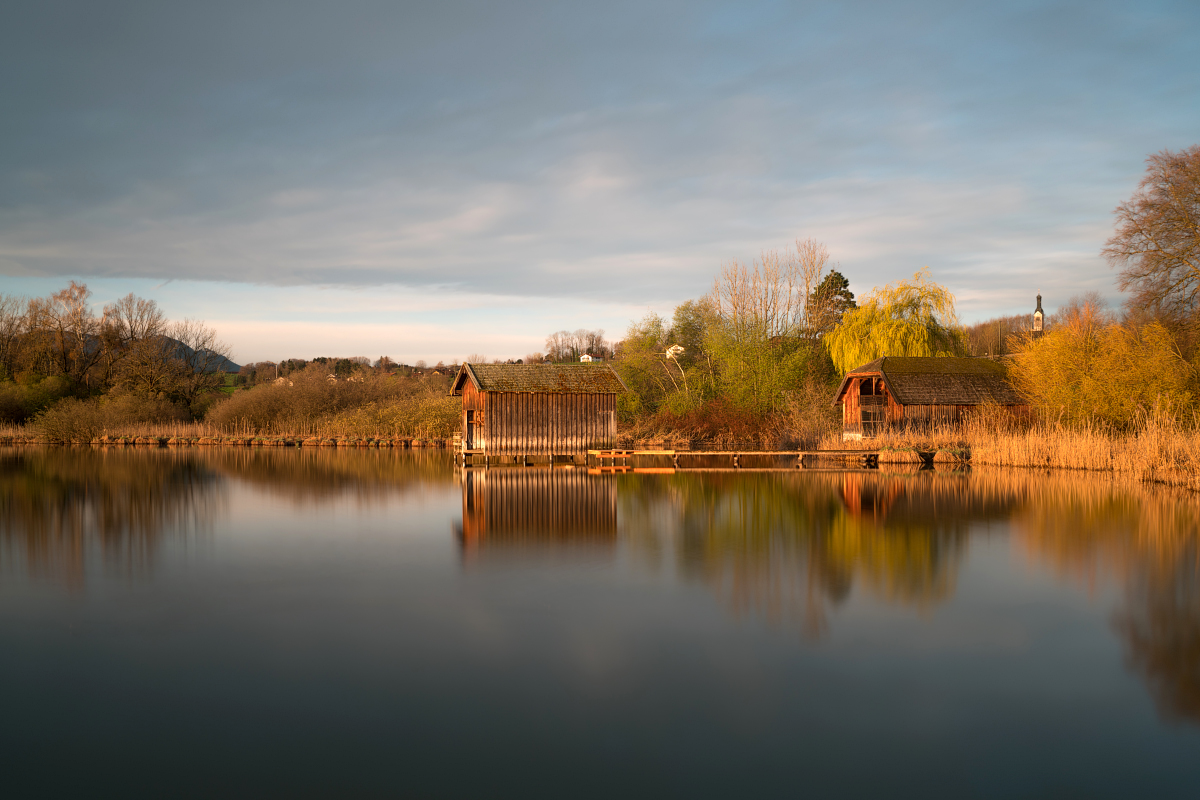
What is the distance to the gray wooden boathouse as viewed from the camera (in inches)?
1249

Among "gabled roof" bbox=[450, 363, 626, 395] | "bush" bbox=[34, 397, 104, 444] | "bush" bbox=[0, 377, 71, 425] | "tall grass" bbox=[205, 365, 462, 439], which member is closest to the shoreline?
"bush" bbox=[34, 397, 104, 444]

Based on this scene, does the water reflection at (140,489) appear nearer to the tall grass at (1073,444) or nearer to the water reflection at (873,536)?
the water reflection at (873,536)

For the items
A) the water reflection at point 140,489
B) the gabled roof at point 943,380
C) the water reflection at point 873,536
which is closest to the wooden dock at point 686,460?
the water reflection at point 140,489

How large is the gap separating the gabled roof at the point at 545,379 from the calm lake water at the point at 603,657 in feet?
49.7

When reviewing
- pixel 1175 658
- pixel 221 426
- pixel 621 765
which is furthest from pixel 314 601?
pixel 221 426

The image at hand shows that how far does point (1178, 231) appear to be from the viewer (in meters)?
28.8

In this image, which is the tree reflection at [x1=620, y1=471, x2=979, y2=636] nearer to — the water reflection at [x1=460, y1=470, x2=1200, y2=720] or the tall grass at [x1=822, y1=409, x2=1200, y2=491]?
the water reflection at [x1=460, y1=470, x2=1200, y2=720]

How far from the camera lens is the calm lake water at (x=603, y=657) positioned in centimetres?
561

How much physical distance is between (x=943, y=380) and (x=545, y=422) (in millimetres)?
18210

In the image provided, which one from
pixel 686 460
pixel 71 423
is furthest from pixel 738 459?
pixel 71 423

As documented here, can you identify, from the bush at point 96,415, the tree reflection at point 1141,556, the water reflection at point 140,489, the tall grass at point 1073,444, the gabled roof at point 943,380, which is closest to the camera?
the tree reflection at point 1141,556

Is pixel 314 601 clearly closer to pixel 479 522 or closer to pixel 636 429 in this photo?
pixel 479 522

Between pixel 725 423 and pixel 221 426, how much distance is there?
105ft

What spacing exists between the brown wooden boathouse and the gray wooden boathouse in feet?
40.0
